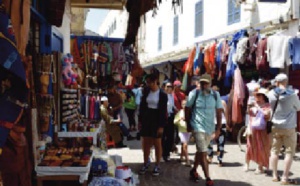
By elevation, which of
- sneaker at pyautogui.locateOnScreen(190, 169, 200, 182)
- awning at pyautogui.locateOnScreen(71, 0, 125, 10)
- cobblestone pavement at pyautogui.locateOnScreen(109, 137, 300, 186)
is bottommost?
cobblestone pavement at pyautogui.locateOnScreen(109, 137, 300, 186)

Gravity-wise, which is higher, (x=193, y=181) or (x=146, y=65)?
(x=146, y=65)

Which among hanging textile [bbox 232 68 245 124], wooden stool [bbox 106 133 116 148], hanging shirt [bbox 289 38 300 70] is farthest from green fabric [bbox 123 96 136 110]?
hanging shirt [bbox 289 38 300 70]

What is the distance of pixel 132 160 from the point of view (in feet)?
31.4

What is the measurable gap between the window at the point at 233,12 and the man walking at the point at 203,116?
849cm

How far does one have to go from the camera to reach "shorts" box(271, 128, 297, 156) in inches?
282

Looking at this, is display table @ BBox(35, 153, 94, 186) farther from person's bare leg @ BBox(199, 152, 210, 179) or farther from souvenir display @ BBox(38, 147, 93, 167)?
person's bare leg @ BBox(199, 152, 210, 179)

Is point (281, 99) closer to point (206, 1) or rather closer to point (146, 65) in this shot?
point (206, 1)

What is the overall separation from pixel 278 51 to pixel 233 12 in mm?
4815

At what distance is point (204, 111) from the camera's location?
7.08m

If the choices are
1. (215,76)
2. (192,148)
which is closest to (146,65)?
(215,76)

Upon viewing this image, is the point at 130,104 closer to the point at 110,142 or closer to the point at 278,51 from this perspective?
the point at 110,142

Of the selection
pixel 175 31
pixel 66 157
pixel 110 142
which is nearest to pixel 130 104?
pixel 110 142

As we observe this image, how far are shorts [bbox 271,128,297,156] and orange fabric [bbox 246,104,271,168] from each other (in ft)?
2.20

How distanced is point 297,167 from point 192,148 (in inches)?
138
